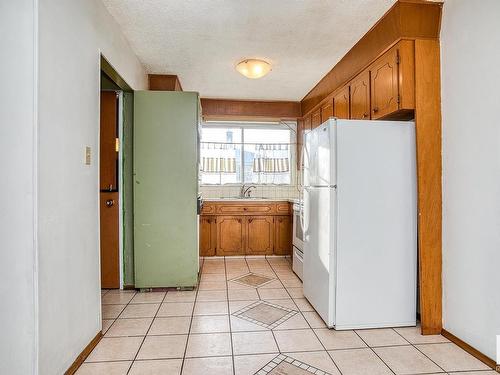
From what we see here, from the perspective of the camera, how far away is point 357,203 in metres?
2.24

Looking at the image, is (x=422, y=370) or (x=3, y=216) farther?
(x=422, y=370)

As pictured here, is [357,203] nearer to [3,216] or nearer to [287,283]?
[287,283]

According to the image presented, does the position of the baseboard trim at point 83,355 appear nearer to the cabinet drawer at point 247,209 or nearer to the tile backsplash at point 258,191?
the cabinet drawer at point 247,209

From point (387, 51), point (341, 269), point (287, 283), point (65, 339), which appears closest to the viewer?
point (65, 339)

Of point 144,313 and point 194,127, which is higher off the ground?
point 194,127

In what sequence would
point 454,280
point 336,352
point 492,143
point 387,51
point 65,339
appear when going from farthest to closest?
point 387,51 → point 454,280 → point 336,352 → point 492,143 → point 65,339

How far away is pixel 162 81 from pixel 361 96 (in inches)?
90.7

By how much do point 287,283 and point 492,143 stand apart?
2.27 meters

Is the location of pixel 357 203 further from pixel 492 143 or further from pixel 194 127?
pixel 194 127

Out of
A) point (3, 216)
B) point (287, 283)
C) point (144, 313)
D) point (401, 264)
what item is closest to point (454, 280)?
point (401, 264)

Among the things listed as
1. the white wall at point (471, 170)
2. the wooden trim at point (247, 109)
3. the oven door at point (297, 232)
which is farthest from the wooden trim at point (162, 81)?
the white wall at point (471, 170)

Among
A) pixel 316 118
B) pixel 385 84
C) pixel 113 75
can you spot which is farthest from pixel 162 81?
pixel 385 84

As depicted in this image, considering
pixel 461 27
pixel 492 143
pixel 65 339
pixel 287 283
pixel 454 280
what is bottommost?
pixel 287 283

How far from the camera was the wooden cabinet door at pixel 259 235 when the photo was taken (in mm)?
4477
